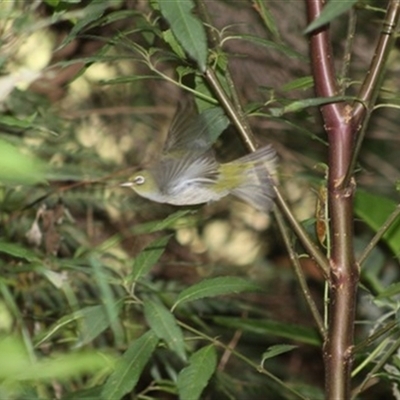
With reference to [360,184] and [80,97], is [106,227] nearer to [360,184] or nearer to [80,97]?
[80,97]

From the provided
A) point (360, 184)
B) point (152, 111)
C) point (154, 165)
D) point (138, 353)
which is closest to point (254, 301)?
→ point (360, 184)

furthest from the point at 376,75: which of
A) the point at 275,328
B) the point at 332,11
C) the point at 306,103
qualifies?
the point at 275,328

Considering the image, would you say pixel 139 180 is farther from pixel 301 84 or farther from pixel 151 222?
pixel 151 222

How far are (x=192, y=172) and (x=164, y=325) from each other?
10.1 inches

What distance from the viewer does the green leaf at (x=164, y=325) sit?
101 centimetres

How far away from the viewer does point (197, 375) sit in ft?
3.34

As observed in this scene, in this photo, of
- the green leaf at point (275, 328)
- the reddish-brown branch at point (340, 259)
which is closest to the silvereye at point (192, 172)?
the reddish-brown branch at point (340, 259)

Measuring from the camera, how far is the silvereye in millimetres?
1179

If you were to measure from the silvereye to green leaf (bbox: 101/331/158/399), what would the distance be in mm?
212

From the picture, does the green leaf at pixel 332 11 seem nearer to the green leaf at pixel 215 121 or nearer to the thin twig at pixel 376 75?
the thin twig at pixel 376 75

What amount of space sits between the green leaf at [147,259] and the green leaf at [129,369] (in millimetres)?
92

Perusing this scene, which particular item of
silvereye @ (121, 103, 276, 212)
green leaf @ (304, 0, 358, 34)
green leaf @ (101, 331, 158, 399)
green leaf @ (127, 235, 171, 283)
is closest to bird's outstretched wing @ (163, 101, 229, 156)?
silvereye @ (121, 103, 276, 212)

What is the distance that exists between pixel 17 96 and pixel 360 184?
974 millimetres

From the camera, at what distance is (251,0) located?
1.17 m
